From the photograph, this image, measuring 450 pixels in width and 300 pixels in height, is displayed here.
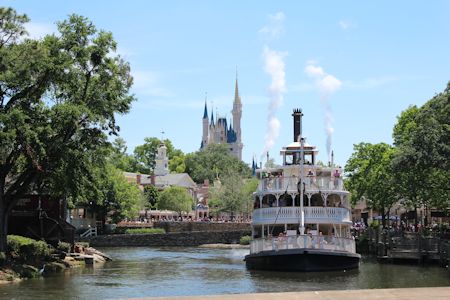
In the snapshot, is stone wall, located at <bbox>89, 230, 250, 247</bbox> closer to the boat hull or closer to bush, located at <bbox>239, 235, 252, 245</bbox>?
bush, located at <bbox>239, 235, 252, 245</bbox>

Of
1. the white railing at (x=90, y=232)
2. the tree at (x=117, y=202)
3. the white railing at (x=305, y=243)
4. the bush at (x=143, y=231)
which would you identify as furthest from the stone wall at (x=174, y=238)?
the white railing at (x=305, y=243)

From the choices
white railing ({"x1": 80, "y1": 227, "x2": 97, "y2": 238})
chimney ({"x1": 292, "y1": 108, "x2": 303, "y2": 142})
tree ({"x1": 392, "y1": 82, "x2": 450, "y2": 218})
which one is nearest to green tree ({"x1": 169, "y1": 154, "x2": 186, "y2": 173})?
white railing ({"x1": 80, "y1": 227, "x2": 97, "y2": 238})

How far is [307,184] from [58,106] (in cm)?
1486

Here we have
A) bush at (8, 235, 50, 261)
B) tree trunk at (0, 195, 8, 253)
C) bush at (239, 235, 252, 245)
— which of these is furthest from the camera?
bush at (239, 235, 252, 245)

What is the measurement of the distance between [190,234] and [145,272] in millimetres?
46679

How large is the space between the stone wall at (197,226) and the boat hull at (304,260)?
6028cm

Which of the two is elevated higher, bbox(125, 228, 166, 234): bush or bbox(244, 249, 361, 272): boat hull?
bbox(125, 228, 166, 234): bush

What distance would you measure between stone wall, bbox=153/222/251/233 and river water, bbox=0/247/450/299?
54.6 meters

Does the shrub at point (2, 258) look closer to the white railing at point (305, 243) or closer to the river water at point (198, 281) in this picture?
the river water at point (198, 281)

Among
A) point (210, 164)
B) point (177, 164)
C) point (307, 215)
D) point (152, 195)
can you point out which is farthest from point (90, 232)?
point (177, 164)

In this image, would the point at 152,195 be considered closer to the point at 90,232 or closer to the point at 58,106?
the point at 90,232

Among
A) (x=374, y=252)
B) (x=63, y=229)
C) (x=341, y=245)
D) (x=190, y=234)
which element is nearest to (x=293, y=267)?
(x=341, y=245)

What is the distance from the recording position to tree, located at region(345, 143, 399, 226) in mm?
60500

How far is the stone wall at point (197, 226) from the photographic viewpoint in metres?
99.6
